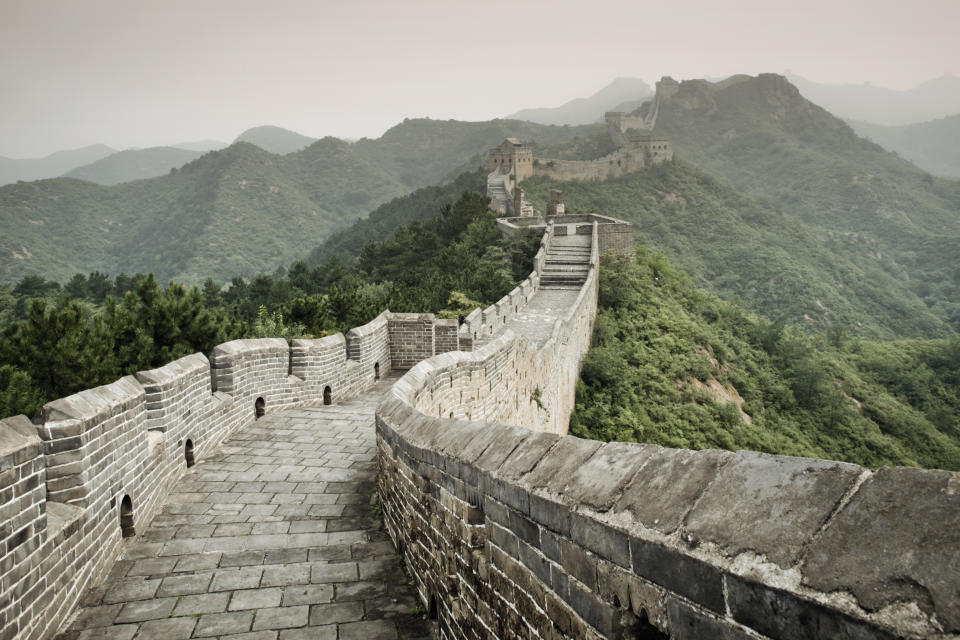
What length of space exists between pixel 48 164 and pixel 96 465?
175 meters

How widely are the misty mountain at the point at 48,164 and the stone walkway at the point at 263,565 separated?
117506 mm

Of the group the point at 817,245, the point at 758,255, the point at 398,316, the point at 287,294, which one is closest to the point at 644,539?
the point at 398,316

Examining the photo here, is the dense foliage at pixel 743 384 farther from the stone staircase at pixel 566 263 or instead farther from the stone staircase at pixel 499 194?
the stone staircase at pixel 499 194

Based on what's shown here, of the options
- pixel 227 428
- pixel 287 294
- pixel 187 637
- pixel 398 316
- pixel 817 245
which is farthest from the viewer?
pixel 817 245

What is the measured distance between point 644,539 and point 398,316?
34.3ft

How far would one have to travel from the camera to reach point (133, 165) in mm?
130250

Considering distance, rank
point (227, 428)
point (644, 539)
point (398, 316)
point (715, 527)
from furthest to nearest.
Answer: point (398, 316), point (227, 428), point (644, 539), point (715, 527)

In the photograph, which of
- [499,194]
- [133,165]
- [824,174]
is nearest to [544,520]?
[499,194]

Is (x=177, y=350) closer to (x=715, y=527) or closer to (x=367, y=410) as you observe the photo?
(x=367, y=410)

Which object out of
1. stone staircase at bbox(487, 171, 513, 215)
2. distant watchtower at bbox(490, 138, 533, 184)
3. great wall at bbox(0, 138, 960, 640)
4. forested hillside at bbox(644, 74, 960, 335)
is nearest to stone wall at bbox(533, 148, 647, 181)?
distant watchtower at bbox(490, 138, 533, 184)

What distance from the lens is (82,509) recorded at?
3.79m

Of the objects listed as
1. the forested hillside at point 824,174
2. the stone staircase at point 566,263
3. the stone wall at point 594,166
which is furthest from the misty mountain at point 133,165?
the stone staircase at point 566,263

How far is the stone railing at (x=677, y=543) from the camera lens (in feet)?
4.21

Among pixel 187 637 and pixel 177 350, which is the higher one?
pixel 177 350
